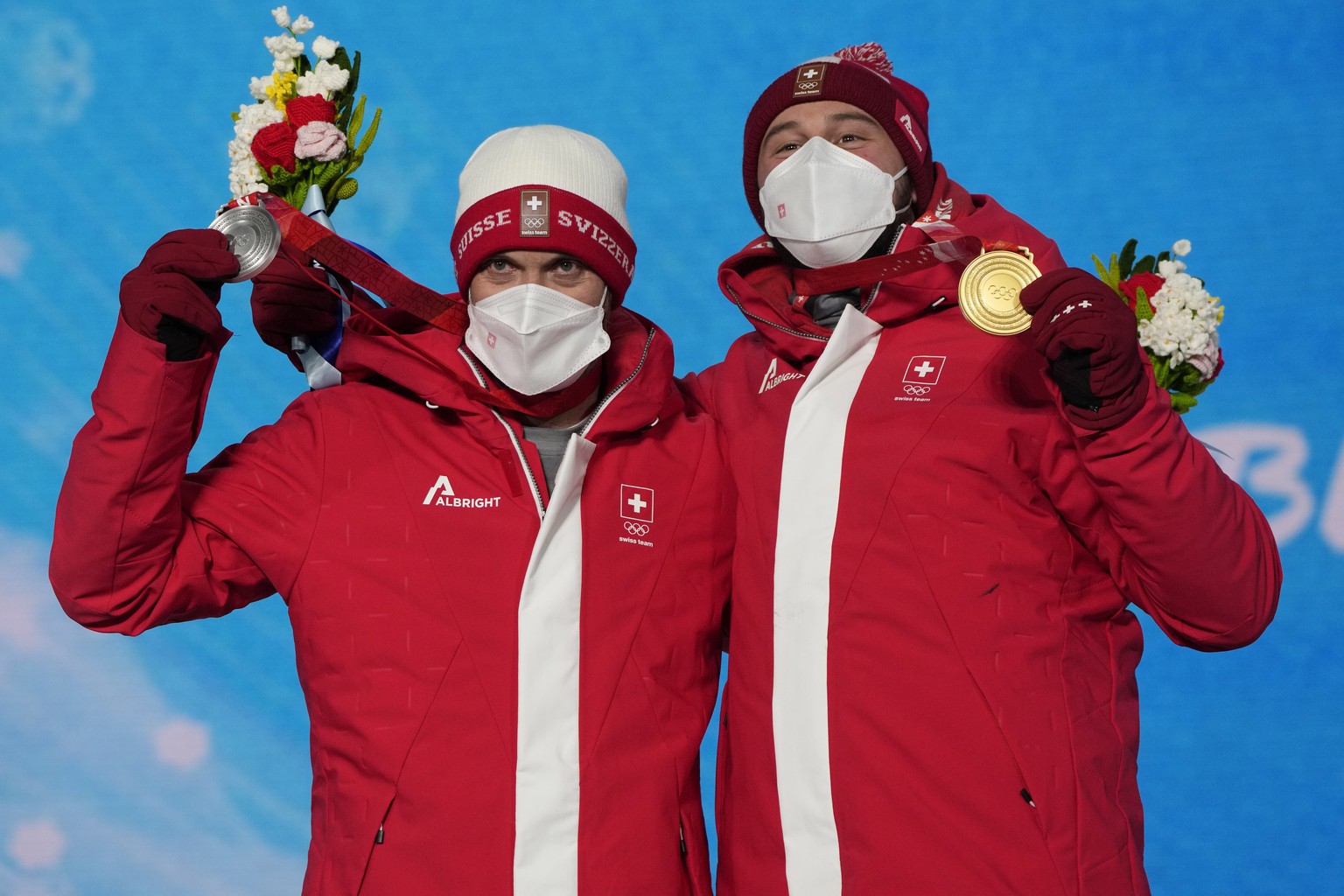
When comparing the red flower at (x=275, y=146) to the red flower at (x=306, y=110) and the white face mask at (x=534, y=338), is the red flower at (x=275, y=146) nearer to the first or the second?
the red flower at (x=306, y=110)

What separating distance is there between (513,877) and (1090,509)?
0.93m


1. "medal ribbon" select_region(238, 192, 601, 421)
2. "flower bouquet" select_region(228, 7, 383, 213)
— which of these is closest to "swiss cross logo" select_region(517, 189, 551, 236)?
"medal ribbon" select_region(238, 192, 601, 421)

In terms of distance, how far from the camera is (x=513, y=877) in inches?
74.2

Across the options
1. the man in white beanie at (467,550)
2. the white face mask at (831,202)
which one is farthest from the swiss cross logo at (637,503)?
the white face mask at (831,202)

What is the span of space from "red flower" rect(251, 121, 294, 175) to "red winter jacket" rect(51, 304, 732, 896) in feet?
1.08

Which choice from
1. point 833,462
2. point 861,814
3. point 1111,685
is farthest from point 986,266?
point 861,814

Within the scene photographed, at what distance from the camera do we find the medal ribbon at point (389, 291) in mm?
2066

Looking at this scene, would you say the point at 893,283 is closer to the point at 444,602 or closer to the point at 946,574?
the point at 946,574

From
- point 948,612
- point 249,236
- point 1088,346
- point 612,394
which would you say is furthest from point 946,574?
point 249,236

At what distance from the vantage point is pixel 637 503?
207 centimetres

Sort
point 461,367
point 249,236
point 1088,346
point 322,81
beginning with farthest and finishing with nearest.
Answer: point 322,81 → point 461,367 → point 249,236 → point 1088,346

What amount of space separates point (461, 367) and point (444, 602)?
0.35 metres

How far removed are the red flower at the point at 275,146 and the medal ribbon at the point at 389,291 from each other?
5 centimetres

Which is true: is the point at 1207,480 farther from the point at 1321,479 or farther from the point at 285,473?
the point at 1321,479
